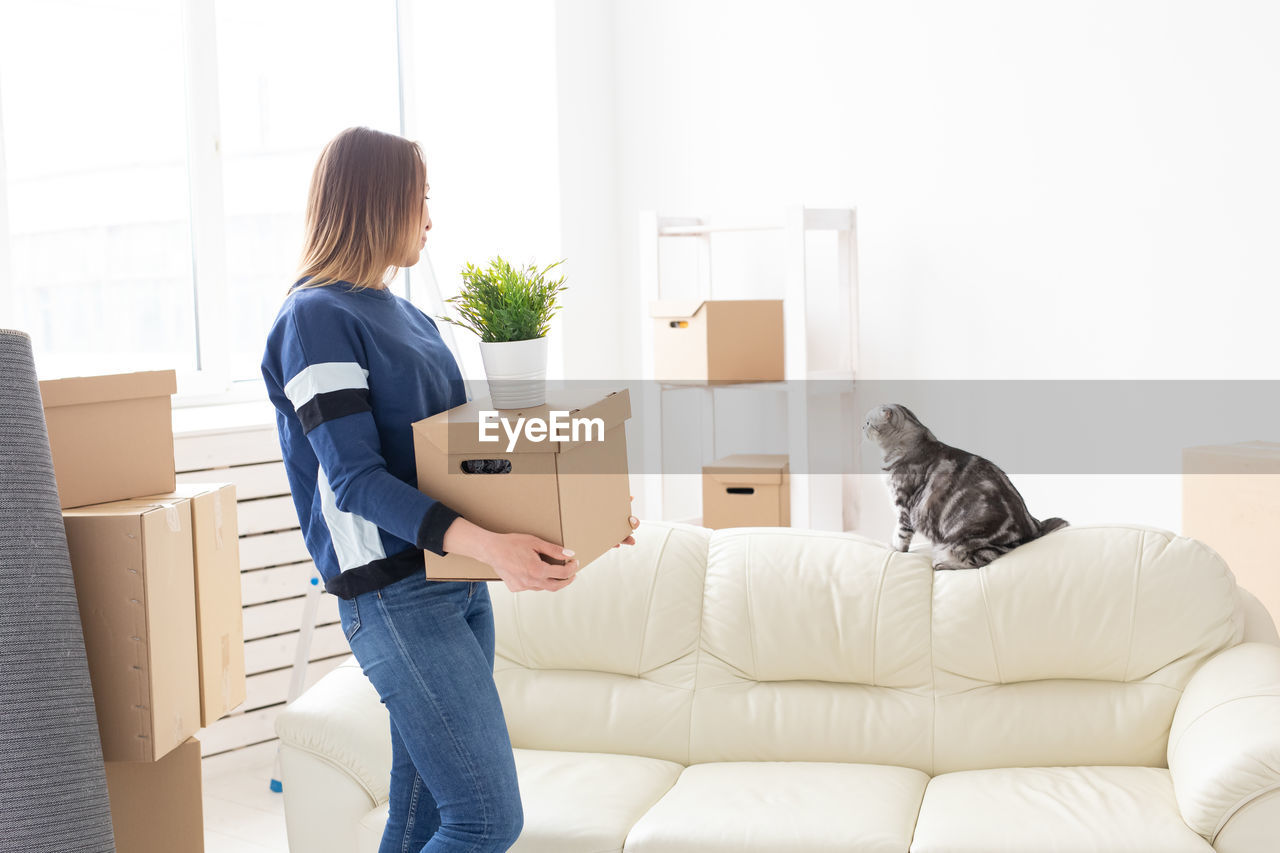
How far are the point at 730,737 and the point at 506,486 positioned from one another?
1113 millimetres

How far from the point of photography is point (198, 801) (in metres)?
1.73

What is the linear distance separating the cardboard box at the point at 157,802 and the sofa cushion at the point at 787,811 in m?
0.75

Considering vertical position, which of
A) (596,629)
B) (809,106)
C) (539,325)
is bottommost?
(596,629)

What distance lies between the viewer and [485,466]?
1514 millimetres

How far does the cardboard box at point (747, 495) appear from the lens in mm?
3391

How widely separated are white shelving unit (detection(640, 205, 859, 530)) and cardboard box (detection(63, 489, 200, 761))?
207cm

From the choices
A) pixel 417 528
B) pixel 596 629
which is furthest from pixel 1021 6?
pixel 417 528

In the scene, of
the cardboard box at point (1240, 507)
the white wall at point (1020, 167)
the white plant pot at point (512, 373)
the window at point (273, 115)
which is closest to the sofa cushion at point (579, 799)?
the white plant pot at point (512, 373)

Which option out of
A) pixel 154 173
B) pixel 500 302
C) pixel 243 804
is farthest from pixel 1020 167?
pixel 243 804

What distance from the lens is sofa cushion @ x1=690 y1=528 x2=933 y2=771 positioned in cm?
234

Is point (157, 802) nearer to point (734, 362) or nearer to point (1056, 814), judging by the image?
point (1056, 814)

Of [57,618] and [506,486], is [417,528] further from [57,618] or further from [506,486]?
[57,618]

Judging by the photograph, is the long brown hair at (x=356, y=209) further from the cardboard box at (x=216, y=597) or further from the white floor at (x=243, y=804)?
the white floor at (x=243, y=804)

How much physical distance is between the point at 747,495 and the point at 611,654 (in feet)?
3.44
